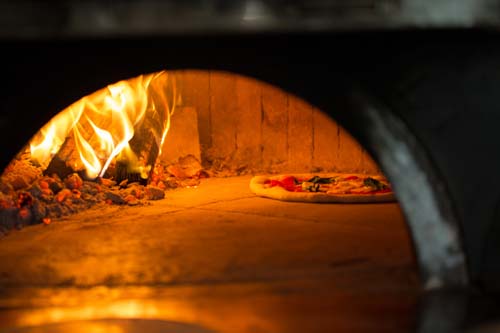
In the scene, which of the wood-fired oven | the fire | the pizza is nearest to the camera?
the wood-fired oven

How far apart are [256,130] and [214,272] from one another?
14.2 feet

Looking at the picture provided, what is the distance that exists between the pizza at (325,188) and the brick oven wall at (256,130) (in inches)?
23.9

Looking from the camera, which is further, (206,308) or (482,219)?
(482,219)

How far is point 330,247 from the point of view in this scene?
4.87 meters

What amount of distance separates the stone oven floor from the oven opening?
0.01 m

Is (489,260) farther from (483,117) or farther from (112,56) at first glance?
(112,56)

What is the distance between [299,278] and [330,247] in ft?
2.52

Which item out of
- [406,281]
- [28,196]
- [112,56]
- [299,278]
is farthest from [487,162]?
[28,196]

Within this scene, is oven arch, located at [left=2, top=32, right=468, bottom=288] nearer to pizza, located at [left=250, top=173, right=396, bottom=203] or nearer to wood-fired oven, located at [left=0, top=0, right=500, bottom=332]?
wood-fired oven, located at [left=0, top=0, right=500, bottom=332]

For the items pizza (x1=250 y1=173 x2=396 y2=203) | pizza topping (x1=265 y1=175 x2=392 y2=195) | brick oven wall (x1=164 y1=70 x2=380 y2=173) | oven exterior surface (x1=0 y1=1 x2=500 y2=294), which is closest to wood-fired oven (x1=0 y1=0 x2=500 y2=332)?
oven exterior surface (x1=0 y1=1 x2=500 y2=294)

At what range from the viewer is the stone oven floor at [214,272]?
11.5 feet

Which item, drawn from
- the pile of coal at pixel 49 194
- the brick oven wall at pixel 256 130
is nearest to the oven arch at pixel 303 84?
the pile of coal at pixel 49 194

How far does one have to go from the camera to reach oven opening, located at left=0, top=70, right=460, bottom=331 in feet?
12.5

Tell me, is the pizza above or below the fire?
below
